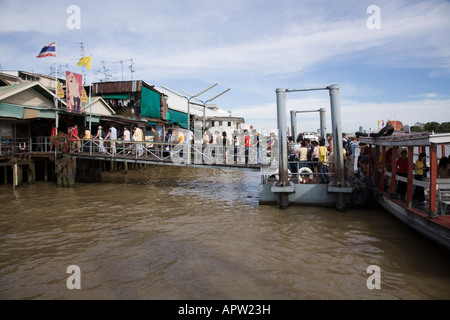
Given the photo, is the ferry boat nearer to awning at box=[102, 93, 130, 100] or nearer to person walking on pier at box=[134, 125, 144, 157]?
person walking on pier at box=[134, 125, 144, 157]

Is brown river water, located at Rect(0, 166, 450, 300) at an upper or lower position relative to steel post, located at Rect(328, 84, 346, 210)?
lower

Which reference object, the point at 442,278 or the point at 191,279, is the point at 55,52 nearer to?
the point at 191,279

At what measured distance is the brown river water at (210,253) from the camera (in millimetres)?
5953

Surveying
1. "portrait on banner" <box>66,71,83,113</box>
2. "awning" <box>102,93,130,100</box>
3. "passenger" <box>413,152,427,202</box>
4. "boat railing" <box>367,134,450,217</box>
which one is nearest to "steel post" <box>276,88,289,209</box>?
"boat railing" <box>367,134,450,217</box>

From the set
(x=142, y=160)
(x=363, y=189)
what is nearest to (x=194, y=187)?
(x=142, y=160)

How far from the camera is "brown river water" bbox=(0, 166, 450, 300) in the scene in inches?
234

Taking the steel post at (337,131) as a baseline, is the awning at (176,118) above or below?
above

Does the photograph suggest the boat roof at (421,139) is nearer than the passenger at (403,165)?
Yes

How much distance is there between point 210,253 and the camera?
25.4ft

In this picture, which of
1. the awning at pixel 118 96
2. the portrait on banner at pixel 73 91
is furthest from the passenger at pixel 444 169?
the awning at pixel 118 96

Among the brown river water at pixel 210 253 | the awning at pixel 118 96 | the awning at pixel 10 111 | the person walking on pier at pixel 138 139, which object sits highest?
the awning at pixel 118 96

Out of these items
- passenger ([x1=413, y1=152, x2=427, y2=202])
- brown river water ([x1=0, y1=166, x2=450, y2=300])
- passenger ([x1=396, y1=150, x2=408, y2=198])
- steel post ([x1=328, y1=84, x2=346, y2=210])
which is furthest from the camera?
steel post ([x1=328, y1=84, x2=346, y2=210])

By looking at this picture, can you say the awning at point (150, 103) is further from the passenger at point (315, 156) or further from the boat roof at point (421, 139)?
the boat roof at point (421, 139)

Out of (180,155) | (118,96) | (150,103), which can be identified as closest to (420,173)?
(180,155)
